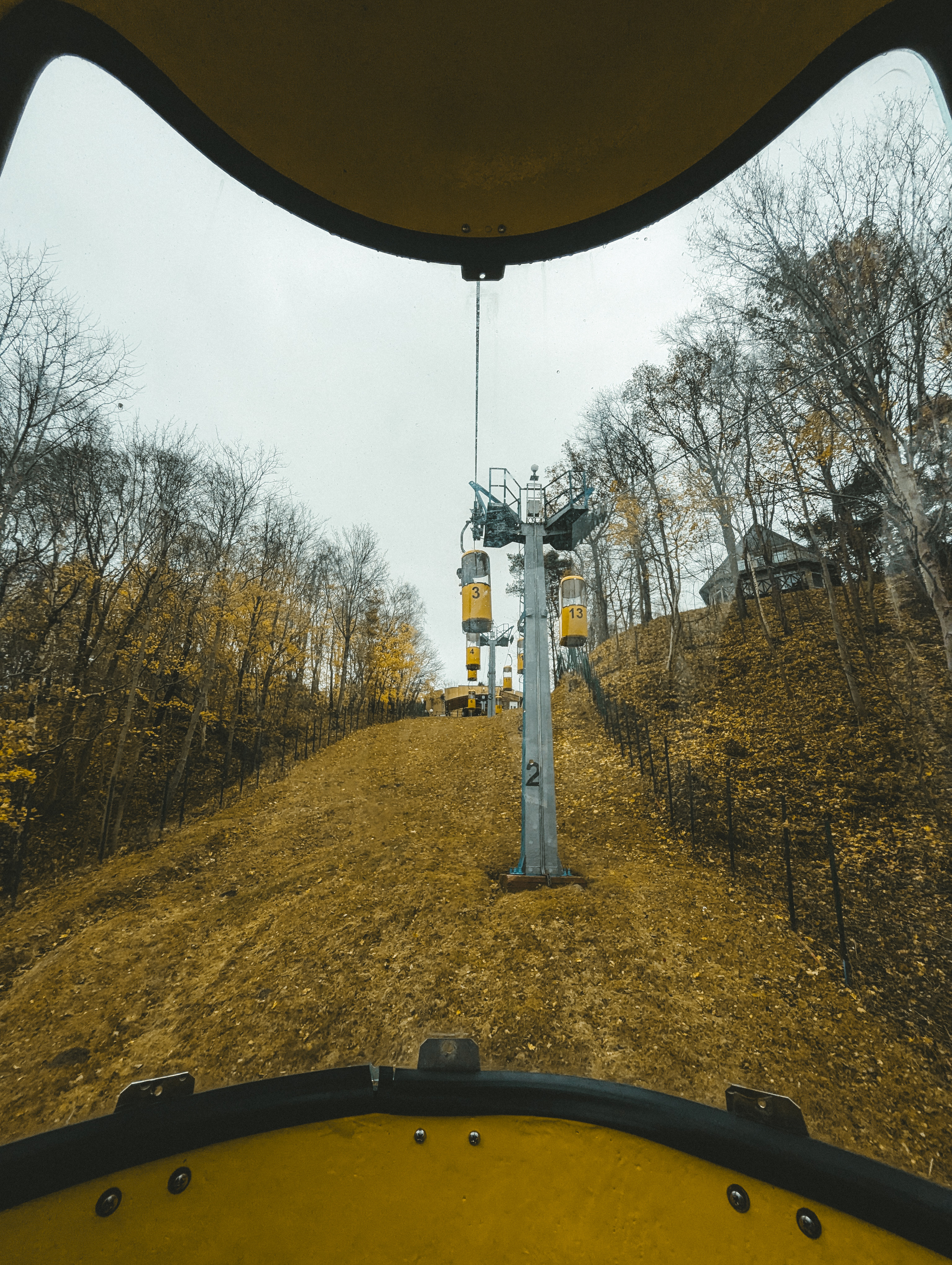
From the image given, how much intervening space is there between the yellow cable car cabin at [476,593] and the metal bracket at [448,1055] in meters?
2.74

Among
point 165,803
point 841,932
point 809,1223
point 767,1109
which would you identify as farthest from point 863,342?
point 165,803

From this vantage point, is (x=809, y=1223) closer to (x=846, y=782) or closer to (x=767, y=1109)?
(x=767, y=1109)

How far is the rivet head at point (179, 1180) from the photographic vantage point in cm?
76

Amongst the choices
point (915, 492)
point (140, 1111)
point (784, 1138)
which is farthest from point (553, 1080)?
point (915, 492)

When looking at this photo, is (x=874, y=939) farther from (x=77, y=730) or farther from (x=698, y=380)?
(x=77, y=730)

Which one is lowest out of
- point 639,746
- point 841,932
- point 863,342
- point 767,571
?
point 841,932

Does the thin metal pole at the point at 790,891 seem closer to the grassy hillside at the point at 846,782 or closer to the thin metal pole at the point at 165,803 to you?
the grassy hillside at the point at 846,782

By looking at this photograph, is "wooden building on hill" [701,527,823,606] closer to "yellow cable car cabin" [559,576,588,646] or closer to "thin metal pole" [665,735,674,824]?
"yellow cable car cabin" [559,576,588,646]

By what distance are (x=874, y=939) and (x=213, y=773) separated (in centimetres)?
552

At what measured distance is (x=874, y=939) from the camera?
2426mm

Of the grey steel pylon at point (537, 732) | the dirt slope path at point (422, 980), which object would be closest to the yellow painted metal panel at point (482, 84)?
the dirt slope path at point (422, 980)

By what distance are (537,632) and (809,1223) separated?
337 cm

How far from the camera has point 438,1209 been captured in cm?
85

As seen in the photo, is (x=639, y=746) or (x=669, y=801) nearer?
(x=669, y=801)
